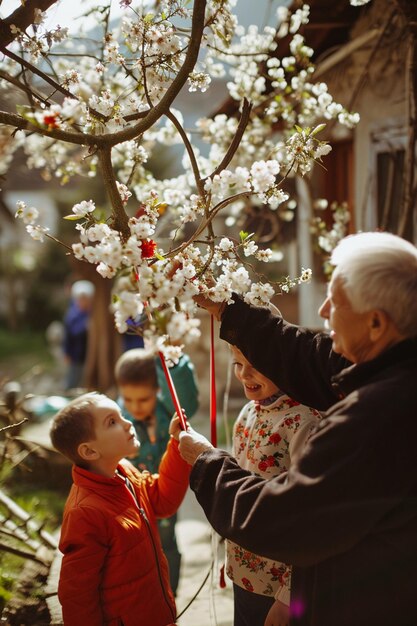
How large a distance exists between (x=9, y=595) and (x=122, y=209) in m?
1.59

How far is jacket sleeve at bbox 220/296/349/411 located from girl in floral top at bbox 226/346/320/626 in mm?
116

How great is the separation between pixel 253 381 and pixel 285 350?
0.22 meters

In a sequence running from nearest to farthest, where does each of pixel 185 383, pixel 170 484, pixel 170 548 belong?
pixel 170 484 → pixel 185 383 → pixel 170 548

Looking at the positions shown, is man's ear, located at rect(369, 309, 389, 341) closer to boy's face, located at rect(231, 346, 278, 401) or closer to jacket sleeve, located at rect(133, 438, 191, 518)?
boy's face, located at rect(231, 346, 278, 401)

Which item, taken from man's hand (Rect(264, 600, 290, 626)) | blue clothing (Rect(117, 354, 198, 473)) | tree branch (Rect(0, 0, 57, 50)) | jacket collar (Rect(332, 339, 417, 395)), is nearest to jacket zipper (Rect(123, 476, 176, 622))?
man's hand (Rect(264, 600, 290, 626))

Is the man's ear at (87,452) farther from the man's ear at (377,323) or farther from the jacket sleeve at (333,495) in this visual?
the man's ear at (377,323)

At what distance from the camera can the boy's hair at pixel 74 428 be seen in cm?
223

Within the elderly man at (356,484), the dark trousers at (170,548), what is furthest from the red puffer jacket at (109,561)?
the dark trousers at (170,548)

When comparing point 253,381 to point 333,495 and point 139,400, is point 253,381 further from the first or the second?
point 139,400

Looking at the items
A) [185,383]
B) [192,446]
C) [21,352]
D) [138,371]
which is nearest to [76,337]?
[138,371]

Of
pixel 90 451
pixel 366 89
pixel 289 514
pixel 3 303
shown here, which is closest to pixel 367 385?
pixel 289 514

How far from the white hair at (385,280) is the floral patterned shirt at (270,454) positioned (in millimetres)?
698

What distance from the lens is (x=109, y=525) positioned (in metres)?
2.10

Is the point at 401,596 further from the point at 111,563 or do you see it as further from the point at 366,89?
the point at 366,89
